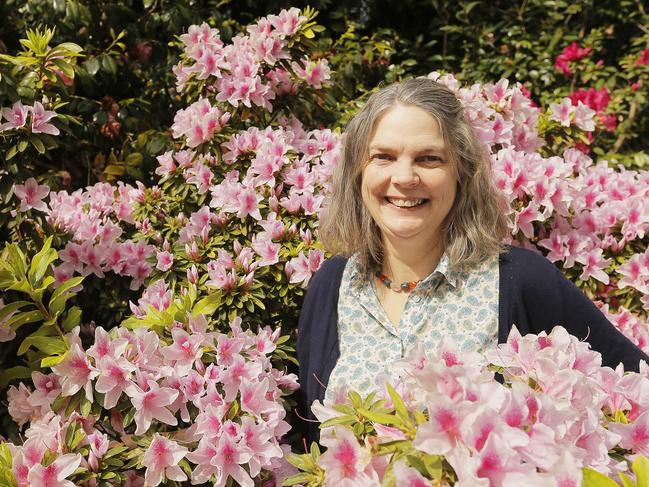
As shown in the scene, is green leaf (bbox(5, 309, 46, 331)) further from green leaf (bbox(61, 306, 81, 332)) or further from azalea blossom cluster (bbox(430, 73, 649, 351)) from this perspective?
azalea blossom cluster (bbox(430, 73, 649, 351))

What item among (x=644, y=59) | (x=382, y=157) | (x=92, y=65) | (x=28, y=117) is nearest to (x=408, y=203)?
(x=382, y=157)

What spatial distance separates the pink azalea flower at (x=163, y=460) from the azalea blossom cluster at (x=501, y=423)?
0.43 metres

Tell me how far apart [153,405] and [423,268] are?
87 centimetres

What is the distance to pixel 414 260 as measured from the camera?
6.54ft

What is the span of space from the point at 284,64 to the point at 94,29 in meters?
1.41

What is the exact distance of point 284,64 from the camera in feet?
9.21

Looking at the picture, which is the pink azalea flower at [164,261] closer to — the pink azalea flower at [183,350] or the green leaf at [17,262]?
the green leaf at [17,262]

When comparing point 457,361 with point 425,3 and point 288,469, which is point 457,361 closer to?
point 288,469

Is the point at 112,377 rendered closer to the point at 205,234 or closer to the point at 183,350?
the point at 183,350

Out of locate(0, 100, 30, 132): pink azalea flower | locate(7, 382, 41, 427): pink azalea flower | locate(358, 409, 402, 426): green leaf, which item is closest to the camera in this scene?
locate(358, 409, 402, 426): green leaf

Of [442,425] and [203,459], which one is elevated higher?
[442,425]

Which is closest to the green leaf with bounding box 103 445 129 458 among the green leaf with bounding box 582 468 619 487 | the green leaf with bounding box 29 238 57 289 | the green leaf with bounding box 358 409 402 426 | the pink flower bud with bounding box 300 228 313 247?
the green leaf with bounding box 29 238 57 289

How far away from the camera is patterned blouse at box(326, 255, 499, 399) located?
184cm

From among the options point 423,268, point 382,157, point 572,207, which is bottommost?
point 423,268
